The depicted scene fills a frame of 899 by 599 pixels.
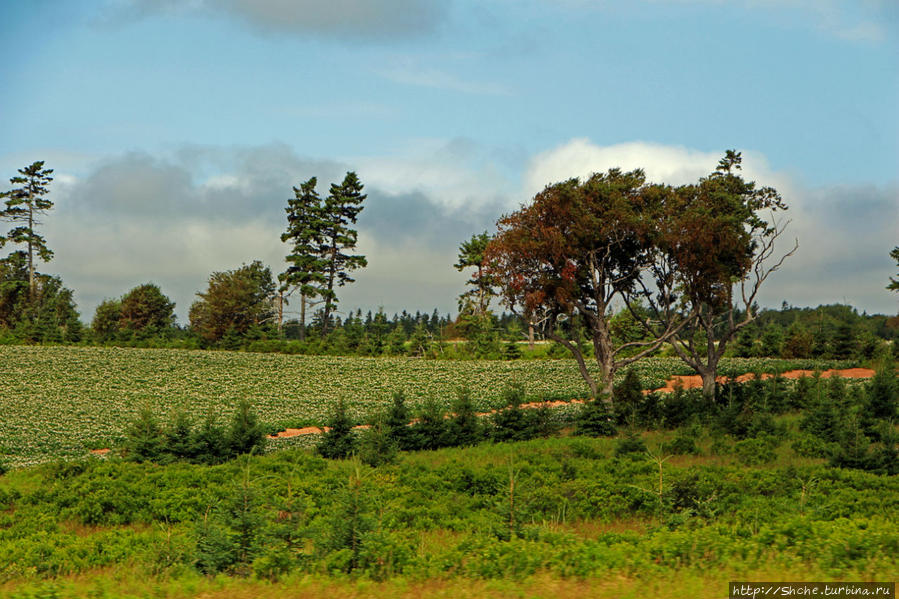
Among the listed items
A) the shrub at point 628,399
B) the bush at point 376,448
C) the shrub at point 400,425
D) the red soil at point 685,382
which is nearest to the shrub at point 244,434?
the bush at point 376,448

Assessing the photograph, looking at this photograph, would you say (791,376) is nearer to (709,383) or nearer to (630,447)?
(709,383)

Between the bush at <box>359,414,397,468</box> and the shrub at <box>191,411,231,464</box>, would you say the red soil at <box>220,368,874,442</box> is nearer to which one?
the shrub at <box>191,411,231,464</box>

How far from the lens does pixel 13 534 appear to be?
1476 centimetres

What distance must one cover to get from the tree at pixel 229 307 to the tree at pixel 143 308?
28.0 ft

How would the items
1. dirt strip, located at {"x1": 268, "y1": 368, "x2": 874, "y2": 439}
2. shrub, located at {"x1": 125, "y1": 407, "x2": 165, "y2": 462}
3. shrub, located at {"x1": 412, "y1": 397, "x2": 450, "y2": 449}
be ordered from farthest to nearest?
dirt strip, located at {"x1": 268, "y1": 368, "x2": 874, "y2": 439} → shrub, located at {"x1": 412, "y1": 397, "x2": 450, "y2": 449} → shrub, located at {"x1": 125, "y1": 407, "x2": 165, "y2": 462}

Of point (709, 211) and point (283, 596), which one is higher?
point (709, 211)

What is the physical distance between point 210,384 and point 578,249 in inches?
1277

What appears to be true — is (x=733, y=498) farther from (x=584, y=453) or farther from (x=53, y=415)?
(x=53, y=415)

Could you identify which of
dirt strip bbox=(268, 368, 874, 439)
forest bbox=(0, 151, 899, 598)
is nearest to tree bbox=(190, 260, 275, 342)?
forest bbox=(0, 151, 899, 598)

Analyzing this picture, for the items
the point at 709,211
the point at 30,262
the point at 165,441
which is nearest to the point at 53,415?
the point at 165,441

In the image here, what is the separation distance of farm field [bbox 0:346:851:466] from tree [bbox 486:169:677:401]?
17.2 ft

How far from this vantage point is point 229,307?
86188 mm

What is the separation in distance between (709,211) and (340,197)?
5465cm

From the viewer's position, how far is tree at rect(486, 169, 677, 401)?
30781mm
